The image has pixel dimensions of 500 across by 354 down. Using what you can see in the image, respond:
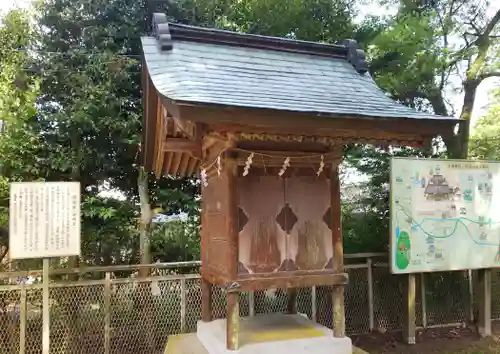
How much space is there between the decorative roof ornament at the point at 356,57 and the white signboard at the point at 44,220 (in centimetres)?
418

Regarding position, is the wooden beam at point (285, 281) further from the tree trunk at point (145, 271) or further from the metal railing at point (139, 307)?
the tree trunk at point (145, 271)

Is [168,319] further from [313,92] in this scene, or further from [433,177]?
[433,177]

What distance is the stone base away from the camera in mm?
4266

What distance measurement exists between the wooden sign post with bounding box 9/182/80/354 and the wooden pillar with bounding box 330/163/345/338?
3459 millimetres

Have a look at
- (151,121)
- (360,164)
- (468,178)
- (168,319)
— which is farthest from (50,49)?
(468,178)

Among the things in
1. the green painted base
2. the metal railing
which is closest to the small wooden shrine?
the green painted base

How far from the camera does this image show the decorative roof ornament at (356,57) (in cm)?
549

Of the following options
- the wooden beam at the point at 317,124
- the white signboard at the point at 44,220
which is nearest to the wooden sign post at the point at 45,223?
the white signboard at the point at 44,220

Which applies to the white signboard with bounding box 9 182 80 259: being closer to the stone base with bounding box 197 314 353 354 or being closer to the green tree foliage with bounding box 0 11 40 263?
the green tree foliage with bounding box 0 11 40 263

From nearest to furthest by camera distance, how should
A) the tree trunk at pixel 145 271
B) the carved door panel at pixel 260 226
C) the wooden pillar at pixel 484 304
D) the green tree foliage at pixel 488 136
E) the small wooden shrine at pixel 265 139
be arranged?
1. the small wooden shrine at pixel 265 139
2. the carved door panel at pixel 260 226
3. the tree trunk at pixel 145 271
4. the wooden pillar at pixel 484 304
5. the green tree foliage at pixel 488 136

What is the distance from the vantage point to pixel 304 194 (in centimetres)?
456

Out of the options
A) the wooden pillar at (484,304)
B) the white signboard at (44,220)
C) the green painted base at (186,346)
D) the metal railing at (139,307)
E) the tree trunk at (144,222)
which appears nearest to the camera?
the green painted base at (186,346)

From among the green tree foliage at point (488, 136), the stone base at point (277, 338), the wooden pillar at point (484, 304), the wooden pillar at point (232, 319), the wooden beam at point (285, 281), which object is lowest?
the wooden pillar at point (484, 304)

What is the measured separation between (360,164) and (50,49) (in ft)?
21.8
